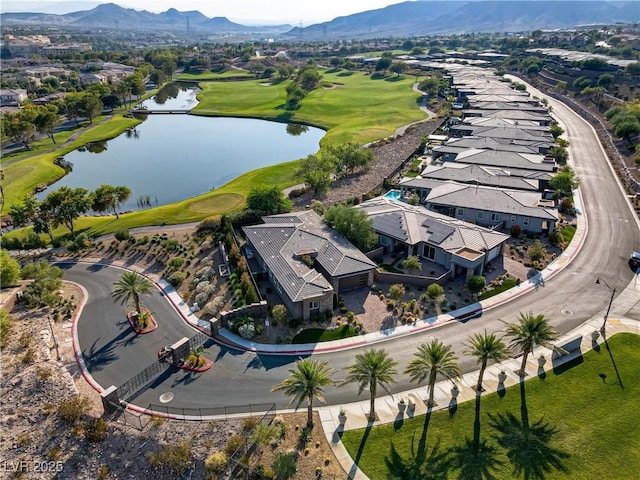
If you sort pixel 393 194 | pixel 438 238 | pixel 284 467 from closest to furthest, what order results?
pixel 284 467 < pixel 438 238 < pixel 393 194

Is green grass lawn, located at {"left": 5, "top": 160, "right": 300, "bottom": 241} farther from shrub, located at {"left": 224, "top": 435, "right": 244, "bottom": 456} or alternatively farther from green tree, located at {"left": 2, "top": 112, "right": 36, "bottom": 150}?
green tree, located at {"left": 2, "top": 112, "right": 36, "bottom": 150}

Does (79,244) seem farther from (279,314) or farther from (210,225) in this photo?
(279,314)

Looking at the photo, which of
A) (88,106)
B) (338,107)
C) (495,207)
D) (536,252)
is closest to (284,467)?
(536,252)

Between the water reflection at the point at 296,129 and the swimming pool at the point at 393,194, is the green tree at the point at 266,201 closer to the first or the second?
the swimming pool at the point at 393,194

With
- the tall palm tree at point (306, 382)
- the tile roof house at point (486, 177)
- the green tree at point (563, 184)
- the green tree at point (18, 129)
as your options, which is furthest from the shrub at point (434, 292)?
the green tree at point (18, 129)

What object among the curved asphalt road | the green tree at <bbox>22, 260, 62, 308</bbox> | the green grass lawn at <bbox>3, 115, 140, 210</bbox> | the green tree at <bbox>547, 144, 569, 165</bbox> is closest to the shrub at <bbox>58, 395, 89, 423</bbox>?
the curved asphalt road

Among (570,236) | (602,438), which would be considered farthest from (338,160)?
(602,438)
